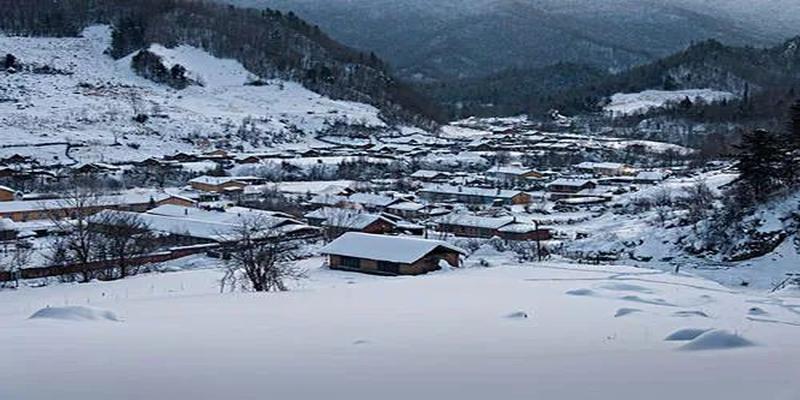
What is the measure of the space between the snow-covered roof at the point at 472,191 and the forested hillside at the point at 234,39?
4101 cm

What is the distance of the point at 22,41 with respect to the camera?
271 ft

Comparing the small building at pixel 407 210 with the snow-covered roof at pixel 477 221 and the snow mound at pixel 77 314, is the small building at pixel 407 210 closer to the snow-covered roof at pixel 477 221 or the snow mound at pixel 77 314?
the snow-covered roof at pixel 477 221

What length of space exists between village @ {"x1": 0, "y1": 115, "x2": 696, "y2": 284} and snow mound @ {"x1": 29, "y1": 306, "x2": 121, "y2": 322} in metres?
15.5

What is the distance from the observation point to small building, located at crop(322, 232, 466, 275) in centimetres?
2192

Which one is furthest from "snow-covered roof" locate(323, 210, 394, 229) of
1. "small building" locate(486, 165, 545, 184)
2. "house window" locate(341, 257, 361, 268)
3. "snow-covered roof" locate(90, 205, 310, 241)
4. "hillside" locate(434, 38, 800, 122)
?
"hillside" locate(434, 38, 800, 122)

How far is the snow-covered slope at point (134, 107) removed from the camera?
59.9 metres

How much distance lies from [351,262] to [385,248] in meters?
1.10

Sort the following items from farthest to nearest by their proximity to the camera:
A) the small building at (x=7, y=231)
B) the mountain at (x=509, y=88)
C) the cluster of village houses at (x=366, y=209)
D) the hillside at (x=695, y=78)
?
the mountain at (x=509, y=88)
the hillside at (x=695, y=78)
the small building at (x=7, y=231)
the cluster of village houses at (x=366, y=209)

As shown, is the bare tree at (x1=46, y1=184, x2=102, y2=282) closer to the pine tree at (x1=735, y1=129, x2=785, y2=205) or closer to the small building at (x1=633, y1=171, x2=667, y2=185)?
the pine tree at (x1=735, y1=129, x2=785, y2=205)

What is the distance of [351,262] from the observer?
2281 centimetres

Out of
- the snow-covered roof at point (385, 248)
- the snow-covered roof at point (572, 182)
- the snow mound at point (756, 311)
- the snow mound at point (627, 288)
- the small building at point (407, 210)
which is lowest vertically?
the small building at point (407, 210)

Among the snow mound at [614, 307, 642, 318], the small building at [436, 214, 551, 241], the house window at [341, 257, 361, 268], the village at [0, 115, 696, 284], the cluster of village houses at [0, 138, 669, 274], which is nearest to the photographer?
the snow mound at [614, 307, 642, 318]

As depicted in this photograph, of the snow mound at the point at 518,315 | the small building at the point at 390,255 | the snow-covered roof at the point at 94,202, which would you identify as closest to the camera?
the snow mound at the point at 518,315

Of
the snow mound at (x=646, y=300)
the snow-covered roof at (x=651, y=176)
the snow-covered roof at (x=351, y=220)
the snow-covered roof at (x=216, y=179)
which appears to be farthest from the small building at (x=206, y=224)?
the snow-covered roof at (x=651, y=176)
